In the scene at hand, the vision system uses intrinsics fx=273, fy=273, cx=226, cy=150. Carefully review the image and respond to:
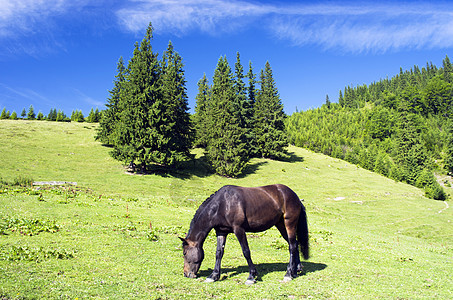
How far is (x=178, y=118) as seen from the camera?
160 ft

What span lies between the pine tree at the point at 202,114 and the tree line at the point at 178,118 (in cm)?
23

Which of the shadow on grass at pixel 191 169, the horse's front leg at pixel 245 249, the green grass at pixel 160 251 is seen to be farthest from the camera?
the shadow on grass at pixel 191 169

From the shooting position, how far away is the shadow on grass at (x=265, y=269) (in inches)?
346

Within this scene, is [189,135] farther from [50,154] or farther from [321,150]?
[321,150]

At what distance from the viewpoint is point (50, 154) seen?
4341cm

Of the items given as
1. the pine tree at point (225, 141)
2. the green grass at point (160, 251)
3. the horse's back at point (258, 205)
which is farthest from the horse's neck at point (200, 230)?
the pine tree at point (225, 141)

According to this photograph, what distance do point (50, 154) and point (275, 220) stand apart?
4553cm

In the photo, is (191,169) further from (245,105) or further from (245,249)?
(245,249)

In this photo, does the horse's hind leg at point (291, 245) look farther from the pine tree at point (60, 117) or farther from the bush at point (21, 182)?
the pine tree at point (60, 117)

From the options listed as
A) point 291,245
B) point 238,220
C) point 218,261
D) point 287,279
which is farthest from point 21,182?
point 287,279

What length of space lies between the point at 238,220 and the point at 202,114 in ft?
191

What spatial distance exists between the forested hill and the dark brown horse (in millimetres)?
52920

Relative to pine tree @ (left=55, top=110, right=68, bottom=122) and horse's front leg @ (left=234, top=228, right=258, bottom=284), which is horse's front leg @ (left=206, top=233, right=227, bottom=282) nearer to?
horse's front leg @ (left=234, top=228, right=258, bottom=284)

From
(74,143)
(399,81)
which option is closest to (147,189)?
(74,143)
